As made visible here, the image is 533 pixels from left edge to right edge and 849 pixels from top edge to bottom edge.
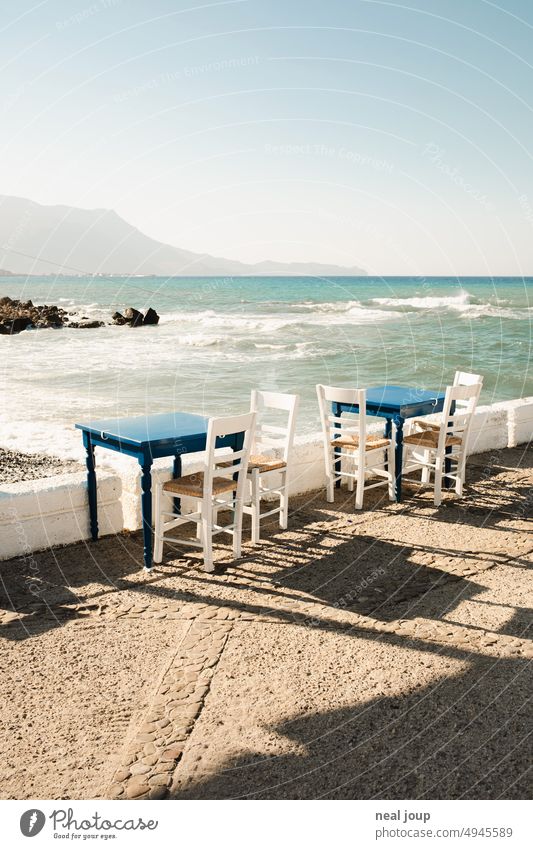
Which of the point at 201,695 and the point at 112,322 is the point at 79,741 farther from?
the point at 112,322

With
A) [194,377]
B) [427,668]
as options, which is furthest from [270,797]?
[194,377]

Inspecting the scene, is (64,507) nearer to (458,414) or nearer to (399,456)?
(399,456)

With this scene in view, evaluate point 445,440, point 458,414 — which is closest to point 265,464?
point 445,440

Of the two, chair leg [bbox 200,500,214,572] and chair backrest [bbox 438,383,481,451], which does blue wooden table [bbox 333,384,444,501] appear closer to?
chair backrest [bbox 438,383,481,451]

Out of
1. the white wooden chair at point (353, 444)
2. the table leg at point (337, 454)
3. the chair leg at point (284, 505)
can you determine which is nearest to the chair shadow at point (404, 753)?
the chair leg at point (284, 505)

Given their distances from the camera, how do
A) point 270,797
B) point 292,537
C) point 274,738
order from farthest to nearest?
point 292,537
point 274,738
point 270,797

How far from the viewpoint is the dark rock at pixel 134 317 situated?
34.4 m

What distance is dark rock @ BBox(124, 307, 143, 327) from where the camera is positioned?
113ft

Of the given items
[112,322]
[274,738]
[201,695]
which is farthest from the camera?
[112,322]

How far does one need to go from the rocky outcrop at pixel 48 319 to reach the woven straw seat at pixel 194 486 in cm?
2848

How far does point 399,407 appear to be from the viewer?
21.6 feet

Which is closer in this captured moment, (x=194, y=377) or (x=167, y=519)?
(x=167, y=519)

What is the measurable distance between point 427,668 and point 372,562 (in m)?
Result: 1.46

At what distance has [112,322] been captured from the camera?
117ft
